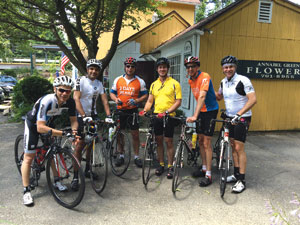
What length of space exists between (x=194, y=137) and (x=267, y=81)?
5.20m

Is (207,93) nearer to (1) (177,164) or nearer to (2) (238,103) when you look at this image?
(2) (238,103)

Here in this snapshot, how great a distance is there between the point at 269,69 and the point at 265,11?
199 cm

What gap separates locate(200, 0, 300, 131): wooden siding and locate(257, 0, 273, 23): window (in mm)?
138

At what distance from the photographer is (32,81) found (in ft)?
33.0

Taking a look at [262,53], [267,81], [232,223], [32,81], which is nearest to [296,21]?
[262,53]

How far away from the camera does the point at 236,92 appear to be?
3.79 metres

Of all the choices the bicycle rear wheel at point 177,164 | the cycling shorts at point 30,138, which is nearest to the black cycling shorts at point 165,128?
the bicycle rear wheel at point 177,164

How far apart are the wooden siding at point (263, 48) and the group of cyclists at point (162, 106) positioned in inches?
157

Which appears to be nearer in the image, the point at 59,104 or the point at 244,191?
the point at 59,104

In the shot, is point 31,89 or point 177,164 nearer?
point 177,164

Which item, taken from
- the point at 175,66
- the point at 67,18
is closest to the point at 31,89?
the point at 67,18

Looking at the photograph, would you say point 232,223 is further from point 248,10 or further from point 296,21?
point 296,21

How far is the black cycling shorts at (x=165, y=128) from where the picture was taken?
165 inches

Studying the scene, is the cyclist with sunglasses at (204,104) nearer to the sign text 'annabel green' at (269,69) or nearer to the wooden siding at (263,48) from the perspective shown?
the wooden siding at (263,48)
